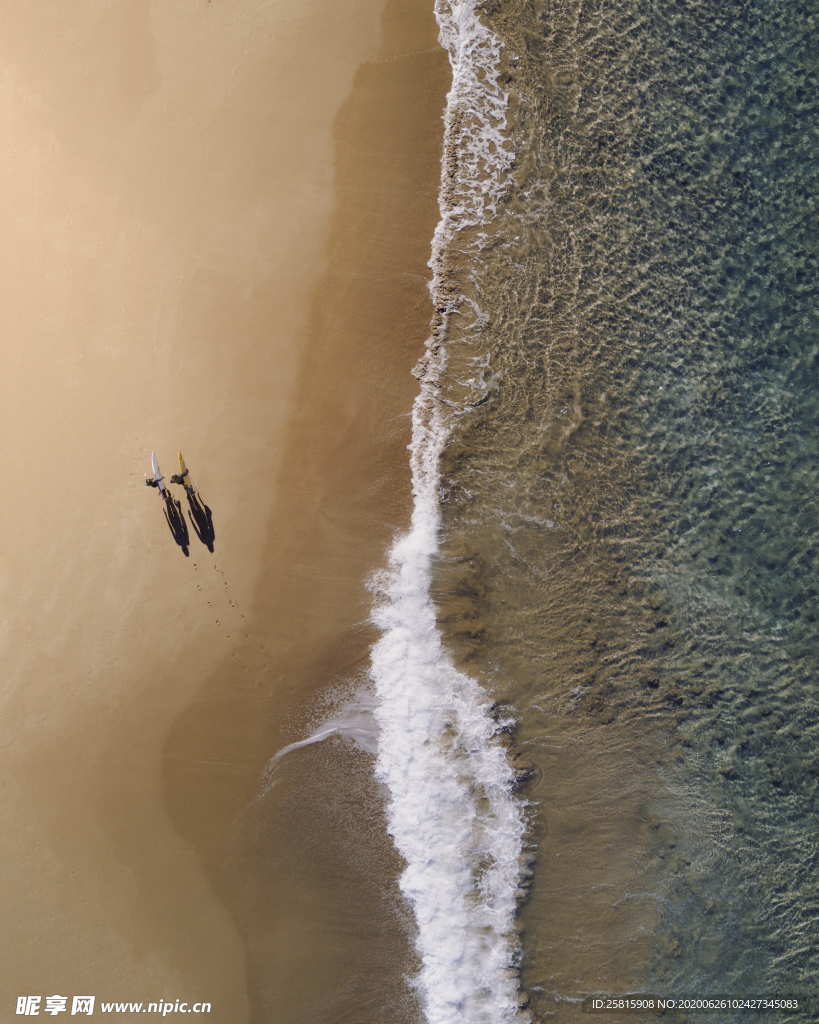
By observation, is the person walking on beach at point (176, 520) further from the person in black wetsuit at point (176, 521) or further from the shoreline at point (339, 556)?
the shoreline at point (339, 556)

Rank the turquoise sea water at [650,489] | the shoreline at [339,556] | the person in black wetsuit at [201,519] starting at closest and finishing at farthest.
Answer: the shoreline at [339,556] → the person in black wetsuit at [201,519] → the turquoise sea water at [650,489]

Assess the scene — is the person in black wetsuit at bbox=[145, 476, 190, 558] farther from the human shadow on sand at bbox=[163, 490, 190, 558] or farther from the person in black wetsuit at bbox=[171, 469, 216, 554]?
the person in black wetsuit at bbox=[171, 469, 216, 554]

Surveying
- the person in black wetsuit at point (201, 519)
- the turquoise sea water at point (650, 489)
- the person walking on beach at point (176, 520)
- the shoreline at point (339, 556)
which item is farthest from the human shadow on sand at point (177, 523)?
the turquoise sea water at point (650, 489)

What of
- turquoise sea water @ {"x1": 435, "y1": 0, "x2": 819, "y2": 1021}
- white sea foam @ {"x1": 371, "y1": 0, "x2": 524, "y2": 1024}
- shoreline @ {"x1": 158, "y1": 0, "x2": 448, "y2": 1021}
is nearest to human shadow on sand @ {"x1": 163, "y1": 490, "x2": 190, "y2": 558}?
shoreline @ {"x1": 158, "y1": 0, "x2": 448, "y2": 1021}

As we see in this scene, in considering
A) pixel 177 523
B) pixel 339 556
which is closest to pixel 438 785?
pixel 339 556

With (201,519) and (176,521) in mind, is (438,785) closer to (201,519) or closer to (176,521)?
(201,519)

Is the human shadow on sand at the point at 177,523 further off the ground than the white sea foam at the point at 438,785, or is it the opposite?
the human shadow on sand at the point at 177,523

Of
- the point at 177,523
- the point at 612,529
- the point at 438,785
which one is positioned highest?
the point at 177,523
